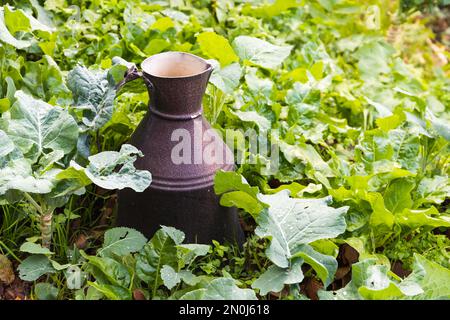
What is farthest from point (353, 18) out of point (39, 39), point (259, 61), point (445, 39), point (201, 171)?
point (201, 171)

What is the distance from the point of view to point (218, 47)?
2699 mm

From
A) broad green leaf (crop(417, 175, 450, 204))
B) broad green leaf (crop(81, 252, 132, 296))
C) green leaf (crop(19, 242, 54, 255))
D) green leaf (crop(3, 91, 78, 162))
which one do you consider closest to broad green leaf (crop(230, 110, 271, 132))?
broad green leaf (crop(417, 175, 450, 204))

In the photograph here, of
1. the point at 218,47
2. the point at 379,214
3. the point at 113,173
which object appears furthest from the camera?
the point at 218,47

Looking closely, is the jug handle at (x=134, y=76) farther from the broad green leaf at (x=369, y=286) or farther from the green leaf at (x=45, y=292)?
the broad green leaf at (x=369, y=286)

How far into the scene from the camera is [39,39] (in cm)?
307

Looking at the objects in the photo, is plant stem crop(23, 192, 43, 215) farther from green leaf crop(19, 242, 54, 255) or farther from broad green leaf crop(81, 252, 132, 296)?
broad green leaf crop(81, 252, 132, 296)

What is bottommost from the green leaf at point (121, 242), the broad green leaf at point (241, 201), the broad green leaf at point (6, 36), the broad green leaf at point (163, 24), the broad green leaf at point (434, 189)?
the broad green leaf at point (434, 189)

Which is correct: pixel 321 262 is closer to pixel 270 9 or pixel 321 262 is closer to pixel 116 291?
pixel 116 291

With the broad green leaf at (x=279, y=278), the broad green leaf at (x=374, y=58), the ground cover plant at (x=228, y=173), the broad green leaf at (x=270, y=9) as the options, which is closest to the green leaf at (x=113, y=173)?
the ground cover plant at (x=228, y=173)

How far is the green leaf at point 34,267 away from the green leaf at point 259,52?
1.20 m

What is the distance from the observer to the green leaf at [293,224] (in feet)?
6.82

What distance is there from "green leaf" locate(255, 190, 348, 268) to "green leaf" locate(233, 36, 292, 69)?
2.77 feet

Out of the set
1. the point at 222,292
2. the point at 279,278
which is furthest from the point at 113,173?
the point at 279,278

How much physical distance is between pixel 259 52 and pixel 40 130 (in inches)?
40.5
